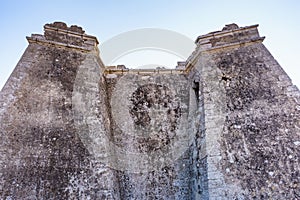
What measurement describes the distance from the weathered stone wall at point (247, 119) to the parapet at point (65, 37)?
3.25 metres

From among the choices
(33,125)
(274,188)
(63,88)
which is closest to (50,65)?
(63,88)

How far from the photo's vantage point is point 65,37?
6.89m

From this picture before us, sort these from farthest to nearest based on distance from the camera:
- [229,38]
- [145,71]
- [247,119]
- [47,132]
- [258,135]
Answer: [145,71] < [229,38] < [247,119] < [47,132] < [258,135]

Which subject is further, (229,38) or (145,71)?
(145,71)

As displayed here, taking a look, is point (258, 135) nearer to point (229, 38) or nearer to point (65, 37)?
point (229, 38)

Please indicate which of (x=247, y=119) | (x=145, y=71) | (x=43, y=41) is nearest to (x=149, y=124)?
(x=145, y=71)

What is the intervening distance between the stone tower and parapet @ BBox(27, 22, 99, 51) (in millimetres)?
28

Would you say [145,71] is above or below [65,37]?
below

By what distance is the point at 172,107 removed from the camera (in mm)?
7344

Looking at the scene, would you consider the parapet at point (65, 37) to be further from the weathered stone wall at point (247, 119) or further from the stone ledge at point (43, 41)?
the weathered stone wall at point (247, 119)

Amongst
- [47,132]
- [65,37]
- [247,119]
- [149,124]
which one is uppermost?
[65,37]

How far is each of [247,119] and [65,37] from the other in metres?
5.33

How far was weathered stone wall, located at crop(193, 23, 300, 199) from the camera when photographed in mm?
4746

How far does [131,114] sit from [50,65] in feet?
8.48
